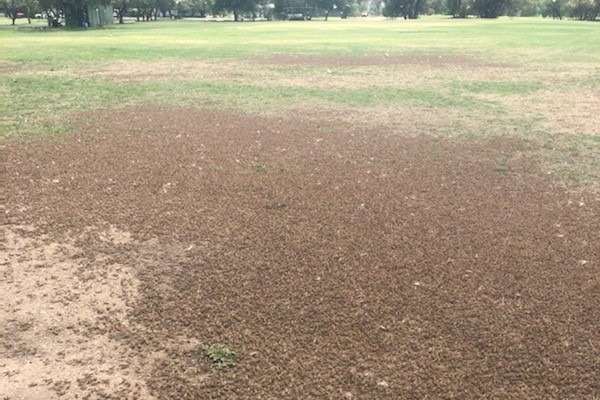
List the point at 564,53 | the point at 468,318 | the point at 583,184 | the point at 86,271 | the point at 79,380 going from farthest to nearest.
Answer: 1. the point at 564,53
2. the point at 583,184
3. the point at 86,271
4. the point at 468,318
5. the point at 79,380

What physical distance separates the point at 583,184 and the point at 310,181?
17.9 feet

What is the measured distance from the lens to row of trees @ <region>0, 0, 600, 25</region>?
117 meters

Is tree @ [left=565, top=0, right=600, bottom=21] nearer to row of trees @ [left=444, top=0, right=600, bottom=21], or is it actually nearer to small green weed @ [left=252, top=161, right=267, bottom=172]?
row of trees @ [left=444, top=0, right=600, bottom=21]

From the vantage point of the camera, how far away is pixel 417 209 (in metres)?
9.66

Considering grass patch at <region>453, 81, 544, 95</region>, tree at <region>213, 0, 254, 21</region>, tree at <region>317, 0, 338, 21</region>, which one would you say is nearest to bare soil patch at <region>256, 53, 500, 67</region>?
grass patch at <region>453, 81, 544, 95</region>

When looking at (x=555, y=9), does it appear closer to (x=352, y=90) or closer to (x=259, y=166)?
(x=352, y=90)

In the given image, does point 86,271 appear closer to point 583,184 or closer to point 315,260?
point 315,260

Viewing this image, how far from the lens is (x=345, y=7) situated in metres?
163

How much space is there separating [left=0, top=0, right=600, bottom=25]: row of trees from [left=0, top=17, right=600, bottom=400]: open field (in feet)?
309

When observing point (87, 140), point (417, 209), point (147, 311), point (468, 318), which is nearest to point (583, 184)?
point (417, 209)

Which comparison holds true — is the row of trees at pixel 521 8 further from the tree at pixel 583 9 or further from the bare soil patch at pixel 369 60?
the bare soil patch at pixel 369 60

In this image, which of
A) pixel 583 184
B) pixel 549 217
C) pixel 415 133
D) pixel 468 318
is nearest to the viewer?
pixel 468 318

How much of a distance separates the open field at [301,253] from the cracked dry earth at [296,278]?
3 cm

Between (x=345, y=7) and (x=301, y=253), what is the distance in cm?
16606
